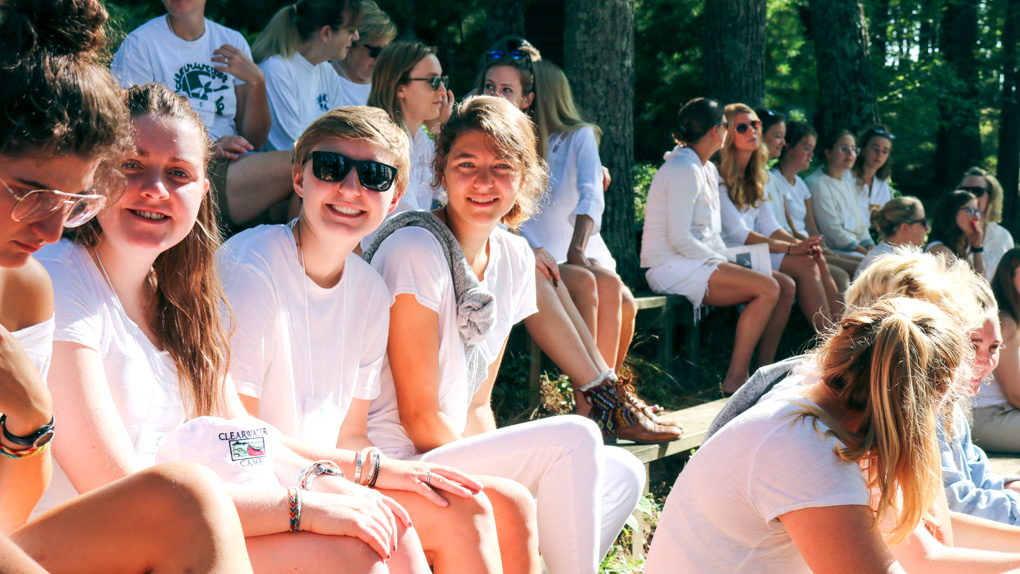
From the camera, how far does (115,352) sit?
1941 millimetres

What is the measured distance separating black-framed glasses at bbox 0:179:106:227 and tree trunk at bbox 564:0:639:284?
481 centimetres

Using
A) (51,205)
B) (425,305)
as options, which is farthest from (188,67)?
(51,205)

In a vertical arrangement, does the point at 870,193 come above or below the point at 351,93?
below

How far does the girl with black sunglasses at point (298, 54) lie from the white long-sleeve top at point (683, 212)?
2.08 meters

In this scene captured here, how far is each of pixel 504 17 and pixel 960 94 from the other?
1171cm

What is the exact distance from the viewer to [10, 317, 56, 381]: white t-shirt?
1589 millimetres

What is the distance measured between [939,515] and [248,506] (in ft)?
6.03

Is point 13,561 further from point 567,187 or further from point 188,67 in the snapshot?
point 567,187

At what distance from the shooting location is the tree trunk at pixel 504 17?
24.5ft

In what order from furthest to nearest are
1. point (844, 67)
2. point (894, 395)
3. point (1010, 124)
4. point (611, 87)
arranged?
point (1010, 124)
point (844, 67)
point (611, 87)
point (894, 395)

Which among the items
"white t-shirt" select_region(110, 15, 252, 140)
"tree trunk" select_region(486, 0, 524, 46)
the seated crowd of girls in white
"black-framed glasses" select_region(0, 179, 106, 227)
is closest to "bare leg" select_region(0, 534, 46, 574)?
the seated crowd of girls in white

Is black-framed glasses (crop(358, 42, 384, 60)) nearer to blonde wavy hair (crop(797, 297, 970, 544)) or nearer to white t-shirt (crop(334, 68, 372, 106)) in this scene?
white t-shirt (crop(334, 68, 372, 106))

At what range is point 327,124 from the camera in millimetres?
2562

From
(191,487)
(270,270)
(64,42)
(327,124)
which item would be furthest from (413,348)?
(64,42)
